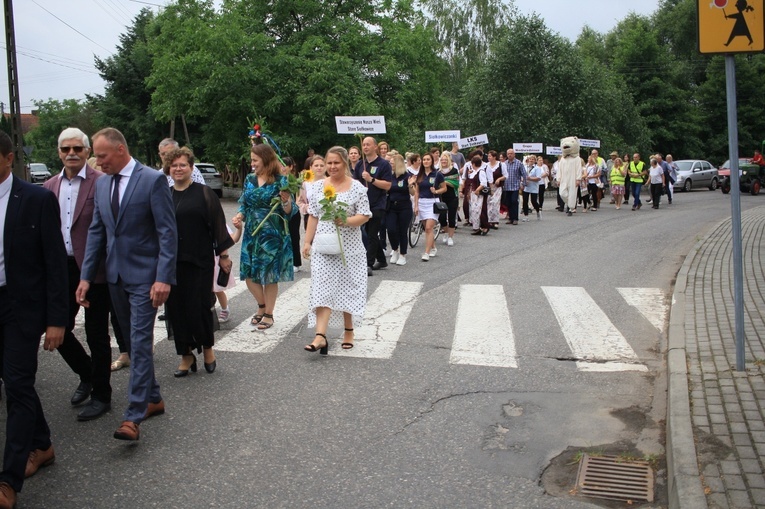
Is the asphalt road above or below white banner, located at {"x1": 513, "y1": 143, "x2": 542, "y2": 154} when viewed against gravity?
below

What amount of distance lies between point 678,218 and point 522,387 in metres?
17.4

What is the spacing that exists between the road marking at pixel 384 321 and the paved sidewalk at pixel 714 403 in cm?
253

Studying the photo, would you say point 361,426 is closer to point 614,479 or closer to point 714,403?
point 614,479

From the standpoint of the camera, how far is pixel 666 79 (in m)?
55.1

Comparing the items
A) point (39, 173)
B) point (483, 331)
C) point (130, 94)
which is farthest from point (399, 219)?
point (39, 173)

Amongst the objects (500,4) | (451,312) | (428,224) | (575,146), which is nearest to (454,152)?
(575,146)

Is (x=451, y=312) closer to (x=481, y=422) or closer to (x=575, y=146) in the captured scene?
(x=481, y=422)

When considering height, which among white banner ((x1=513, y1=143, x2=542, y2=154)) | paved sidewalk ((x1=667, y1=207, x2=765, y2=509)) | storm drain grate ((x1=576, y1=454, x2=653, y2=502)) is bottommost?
storm drain grate ((x1=576, y1=454, x2=653, y2=502))

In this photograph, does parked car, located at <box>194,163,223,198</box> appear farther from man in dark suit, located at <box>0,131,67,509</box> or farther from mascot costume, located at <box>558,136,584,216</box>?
man in dark suit, located at <box>0,131,67,509</box>

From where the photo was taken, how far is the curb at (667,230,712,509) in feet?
13.0

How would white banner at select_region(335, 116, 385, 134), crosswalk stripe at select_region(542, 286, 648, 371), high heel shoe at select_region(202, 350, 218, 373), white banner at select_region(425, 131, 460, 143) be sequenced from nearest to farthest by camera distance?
high heel shoe at select_region(202, 350, 218, 373)
crosswalk stripe at select_region(542, 286, 648, 371)
white banner at select_region(335, 116, 385, 134)
white banner at select_region(425, 131, 460, 143)

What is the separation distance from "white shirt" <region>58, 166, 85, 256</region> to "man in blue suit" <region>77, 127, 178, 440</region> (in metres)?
0.55

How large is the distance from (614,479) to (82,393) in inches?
145


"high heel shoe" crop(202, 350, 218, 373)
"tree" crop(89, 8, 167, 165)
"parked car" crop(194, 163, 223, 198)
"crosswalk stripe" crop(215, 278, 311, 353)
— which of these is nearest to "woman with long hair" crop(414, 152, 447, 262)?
"crosswalk stripe" crop(215, 278, 311, 353)
